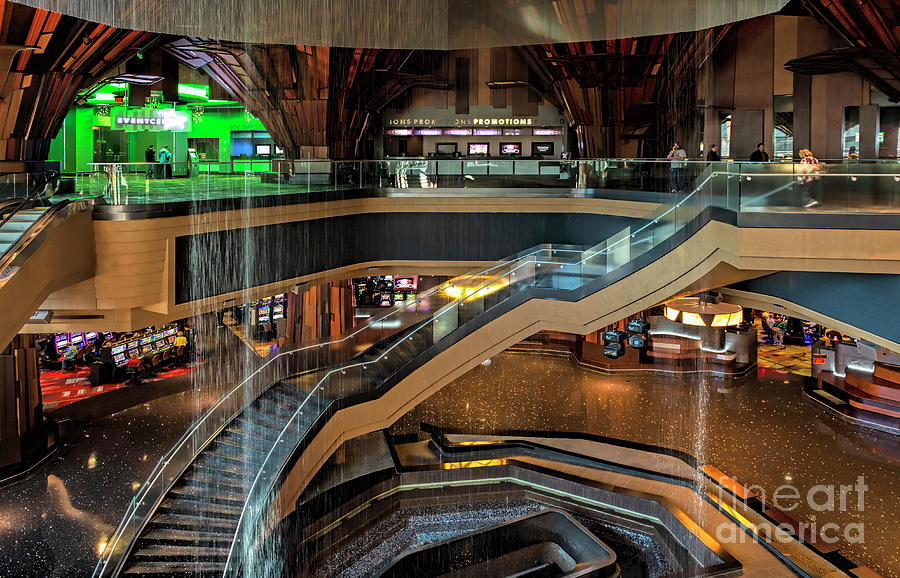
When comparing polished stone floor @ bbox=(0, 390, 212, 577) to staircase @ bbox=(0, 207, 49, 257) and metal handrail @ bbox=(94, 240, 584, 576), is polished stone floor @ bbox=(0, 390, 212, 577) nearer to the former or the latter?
metal handrail @ bbox=(94, 240, 584, 576)

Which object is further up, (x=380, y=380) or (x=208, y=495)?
(x=380, y=380)

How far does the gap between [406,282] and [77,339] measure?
37.6 feet

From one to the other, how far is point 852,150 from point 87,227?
19517mm

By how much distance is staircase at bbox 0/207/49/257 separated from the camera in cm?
1056

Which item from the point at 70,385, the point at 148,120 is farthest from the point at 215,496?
the point at 148,120

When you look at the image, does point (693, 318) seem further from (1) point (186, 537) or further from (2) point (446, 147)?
(2) point (446, 147)

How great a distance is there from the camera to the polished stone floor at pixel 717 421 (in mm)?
12672

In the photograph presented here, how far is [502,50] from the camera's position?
30859 millimetres

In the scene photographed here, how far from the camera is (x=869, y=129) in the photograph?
21297mm

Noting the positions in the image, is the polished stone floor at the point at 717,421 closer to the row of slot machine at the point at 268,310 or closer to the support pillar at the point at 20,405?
the support pillar at the point at 20,405

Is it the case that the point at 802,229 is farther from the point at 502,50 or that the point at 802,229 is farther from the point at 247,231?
the point at 502,50

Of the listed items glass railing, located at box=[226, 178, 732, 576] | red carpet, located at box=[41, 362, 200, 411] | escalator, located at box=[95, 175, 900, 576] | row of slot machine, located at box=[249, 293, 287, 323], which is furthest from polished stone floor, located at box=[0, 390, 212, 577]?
row of slot machine, located at box=[249, 293, 287, 323]

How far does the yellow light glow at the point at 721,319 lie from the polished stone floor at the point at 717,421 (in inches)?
77.4

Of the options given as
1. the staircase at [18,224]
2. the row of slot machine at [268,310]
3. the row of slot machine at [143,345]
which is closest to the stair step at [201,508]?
the staircase at [18,224]
